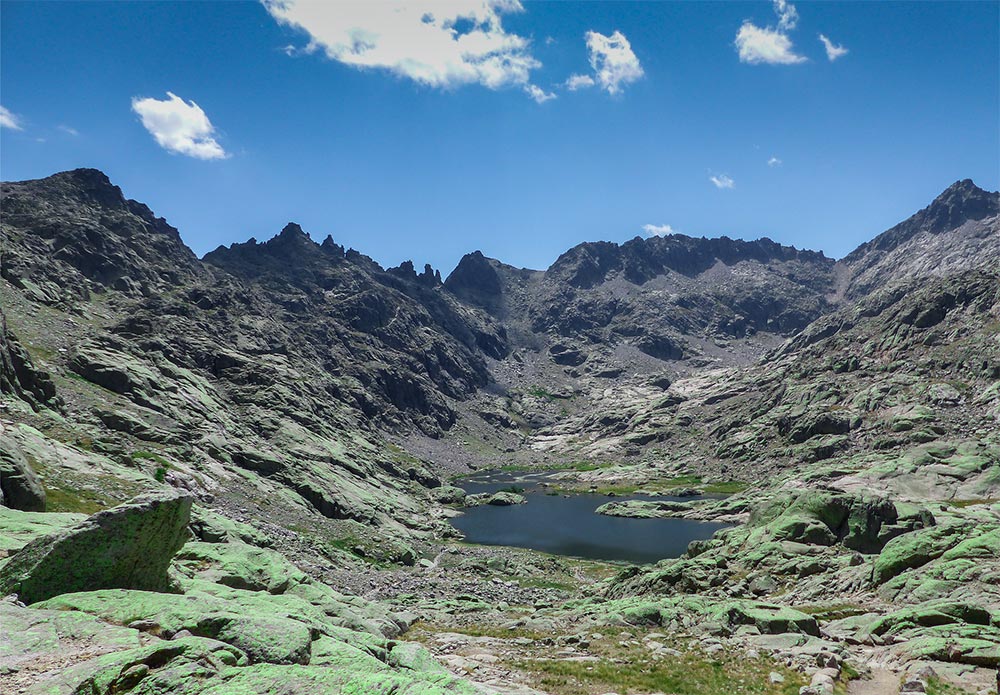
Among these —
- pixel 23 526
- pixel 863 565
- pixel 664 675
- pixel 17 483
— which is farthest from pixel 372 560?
pixel 863 565

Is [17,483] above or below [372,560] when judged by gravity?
above

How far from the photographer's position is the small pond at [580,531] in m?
105

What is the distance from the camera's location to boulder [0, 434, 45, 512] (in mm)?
40906

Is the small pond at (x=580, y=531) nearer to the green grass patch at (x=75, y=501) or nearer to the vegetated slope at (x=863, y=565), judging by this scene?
the vegetated slope at (x=863, y=565)

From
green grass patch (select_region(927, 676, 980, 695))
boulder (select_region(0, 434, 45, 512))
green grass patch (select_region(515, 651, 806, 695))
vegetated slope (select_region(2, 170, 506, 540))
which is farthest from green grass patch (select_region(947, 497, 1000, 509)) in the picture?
boulder (select_region(0, 434, 45, 512))

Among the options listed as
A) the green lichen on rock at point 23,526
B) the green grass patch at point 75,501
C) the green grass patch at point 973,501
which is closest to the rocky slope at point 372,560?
the green lichen on rock at point 23,526

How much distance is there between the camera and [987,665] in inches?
981

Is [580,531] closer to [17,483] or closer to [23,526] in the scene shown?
[17,483]

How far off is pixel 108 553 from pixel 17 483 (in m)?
31.8

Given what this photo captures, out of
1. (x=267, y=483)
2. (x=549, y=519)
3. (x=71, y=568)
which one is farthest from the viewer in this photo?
(x=549, y=519)

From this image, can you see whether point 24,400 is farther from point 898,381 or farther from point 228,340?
point 898,381

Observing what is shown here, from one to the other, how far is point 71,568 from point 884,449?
18358cm

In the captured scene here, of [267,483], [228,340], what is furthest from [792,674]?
[228,340]

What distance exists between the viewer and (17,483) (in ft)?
137
